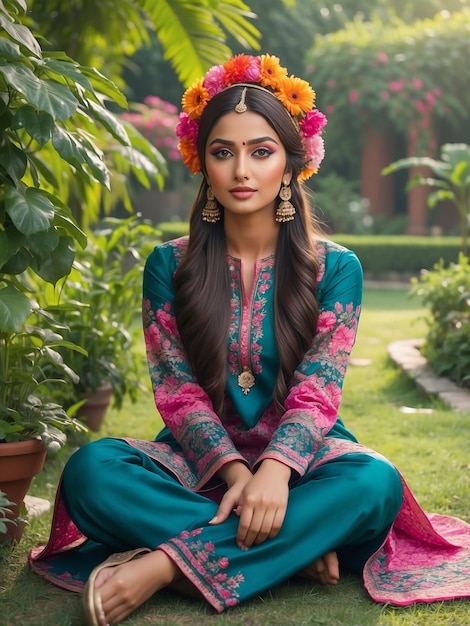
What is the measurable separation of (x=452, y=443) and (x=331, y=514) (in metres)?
1.76

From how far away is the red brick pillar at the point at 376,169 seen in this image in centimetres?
1752

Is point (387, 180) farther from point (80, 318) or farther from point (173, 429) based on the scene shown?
point (173, 429)

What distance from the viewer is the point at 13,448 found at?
2695mm

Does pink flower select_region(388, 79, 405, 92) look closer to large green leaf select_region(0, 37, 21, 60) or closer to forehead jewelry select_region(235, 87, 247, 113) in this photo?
forehead jewelry select_region(235, 87, 247, 113)

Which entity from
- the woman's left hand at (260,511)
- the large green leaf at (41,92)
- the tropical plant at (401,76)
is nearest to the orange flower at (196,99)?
the large green leaf at (41,92)

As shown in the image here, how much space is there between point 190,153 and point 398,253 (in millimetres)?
10556

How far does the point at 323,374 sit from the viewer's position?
2742mm

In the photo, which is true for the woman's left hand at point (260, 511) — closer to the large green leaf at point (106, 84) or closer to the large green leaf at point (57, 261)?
the large green leaf at point (57, 261)

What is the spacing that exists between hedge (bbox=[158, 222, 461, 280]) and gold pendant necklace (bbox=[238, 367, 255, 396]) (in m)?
10.2

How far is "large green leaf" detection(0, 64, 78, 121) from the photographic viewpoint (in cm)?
215

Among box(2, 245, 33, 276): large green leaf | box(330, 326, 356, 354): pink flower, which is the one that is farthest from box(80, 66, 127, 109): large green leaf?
box(330, 326, 356, 354): pink flower

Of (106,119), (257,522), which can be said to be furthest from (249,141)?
(257,522)

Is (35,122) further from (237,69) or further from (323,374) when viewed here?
(323,374)

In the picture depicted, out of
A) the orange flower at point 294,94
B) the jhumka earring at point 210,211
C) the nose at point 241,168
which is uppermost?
the orange flower at point 294,94
